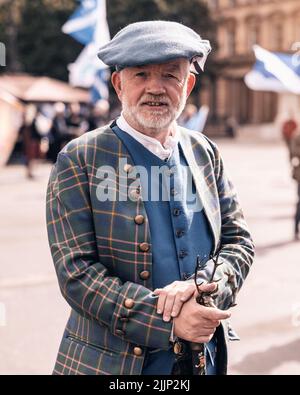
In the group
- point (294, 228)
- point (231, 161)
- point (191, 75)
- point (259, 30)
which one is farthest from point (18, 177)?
point (259, 30)

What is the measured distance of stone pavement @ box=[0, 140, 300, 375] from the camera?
476 centimetres

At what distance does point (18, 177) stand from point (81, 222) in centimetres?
1533

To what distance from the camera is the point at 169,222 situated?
2.05 m

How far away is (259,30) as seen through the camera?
173 feet

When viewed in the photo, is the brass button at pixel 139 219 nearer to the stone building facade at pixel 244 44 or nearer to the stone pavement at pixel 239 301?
the stone pavement at pixel 239 301

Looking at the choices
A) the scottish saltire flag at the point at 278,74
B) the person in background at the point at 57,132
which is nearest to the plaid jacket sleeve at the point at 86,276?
the scottish saltire flag at the point at 278,74

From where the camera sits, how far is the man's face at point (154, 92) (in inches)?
78.5

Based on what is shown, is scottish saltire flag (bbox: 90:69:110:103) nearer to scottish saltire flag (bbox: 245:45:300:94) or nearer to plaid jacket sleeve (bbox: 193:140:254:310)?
scottish saltire flag (bbox: 245:45:300:94)

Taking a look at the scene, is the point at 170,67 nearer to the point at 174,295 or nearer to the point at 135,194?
the point at 135,194

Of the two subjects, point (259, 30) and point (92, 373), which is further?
point (259, 30)

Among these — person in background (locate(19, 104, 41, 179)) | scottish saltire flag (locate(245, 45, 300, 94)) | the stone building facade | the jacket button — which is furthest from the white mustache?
the stone building facade

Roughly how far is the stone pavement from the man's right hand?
2.80 metres

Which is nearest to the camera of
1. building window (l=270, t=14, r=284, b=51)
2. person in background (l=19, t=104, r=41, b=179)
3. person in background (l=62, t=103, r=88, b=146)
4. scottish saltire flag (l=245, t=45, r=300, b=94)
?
scottish saltire flag (l=245, t=45, r=300, b=94)
